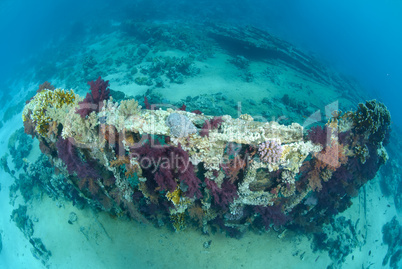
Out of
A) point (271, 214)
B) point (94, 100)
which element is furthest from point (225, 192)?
point (94, 100)

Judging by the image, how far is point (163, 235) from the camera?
744cm

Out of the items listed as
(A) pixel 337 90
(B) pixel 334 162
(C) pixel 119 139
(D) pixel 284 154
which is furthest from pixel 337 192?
(A) pixel 337 90

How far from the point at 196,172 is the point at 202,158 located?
899 millimetres

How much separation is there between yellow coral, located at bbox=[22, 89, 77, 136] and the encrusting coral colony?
0.09ft

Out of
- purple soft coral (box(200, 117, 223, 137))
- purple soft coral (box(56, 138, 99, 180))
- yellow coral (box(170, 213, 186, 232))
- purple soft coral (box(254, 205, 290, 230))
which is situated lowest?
yellow coral (box(170, 213, 186, 232))

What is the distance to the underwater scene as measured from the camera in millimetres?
4902

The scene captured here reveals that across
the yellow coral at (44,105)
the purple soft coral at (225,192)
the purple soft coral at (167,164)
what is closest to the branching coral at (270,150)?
the purple soft coral at (225,192)

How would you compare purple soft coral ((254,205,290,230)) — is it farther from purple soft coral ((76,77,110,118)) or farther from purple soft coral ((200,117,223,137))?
purple soft coral ((76,77,110,118))

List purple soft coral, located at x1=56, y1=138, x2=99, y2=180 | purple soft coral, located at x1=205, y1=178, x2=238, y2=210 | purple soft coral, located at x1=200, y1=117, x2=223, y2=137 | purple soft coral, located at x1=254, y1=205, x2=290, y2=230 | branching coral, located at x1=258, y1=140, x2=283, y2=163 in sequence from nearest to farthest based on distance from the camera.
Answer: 1. purple soft coral, located at x1=200, y1=117, x2=223, y2=137
2. branching coral, located at x1=258, y1=140, x2=283, y2=163
3. purple soft coral, located at x1=56, y1=138, x2=99, y2=180
4. purple soft coral, located at x1=205, y1=178, x2=238, y2=210
5. purple soft coral, located at x1=254, y1=205, x2=290, y2=230

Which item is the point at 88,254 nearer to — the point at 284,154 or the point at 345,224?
the point at 284,154

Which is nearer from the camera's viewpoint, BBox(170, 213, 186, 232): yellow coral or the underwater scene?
the underwater scene

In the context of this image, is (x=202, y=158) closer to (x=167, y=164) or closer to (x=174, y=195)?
(x=167, y=164)

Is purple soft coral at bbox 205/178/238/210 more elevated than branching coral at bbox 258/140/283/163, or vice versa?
branching coral at bbox 258/140/283/163

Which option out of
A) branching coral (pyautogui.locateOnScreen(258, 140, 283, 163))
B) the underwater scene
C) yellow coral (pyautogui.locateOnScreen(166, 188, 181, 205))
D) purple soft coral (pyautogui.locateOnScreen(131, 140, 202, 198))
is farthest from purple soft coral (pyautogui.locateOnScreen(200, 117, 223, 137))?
yellow coral (pyautogui.locateOnScreen(166, 188, 181, 205))
